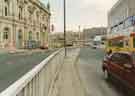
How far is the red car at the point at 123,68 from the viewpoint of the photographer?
27.9 ft

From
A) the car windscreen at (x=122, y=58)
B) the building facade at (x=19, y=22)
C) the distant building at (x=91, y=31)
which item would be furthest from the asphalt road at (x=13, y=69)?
the distant building at (x=91, y=31)

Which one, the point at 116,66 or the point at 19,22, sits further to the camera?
the point at 19,22

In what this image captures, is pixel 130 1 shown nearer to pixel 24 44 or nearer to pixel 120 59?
pixel 24 44

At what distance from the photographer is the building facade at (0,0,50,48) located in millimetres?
45000

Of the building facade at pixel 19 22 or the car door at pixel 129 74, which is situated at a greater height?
the building facade at pixel 19 22

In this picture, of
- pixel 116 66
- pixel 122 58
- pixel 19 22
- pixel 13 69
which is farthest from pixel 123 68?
pixel 19 22

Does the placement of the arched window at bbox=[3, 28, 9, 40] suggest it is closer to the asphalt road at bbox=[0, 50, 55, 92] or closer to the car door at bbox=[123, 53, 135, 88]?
A: the asphalt road at bbox=[0, 50, 55, 92]

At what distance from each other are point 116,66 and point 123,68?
1.24m

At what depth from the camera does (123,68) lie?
9500 millimetres

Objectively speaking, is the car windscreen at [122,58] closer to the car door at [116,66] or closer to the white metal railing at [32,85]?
the car door at [116,66]

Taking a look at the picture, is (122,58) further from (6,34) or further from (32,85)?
(6,34)

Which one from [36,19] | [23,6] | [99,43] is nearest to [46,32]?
[36,19]

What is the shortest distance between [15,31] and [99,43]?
164ft

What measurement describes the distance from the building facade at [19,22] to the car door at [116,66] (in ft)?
113
